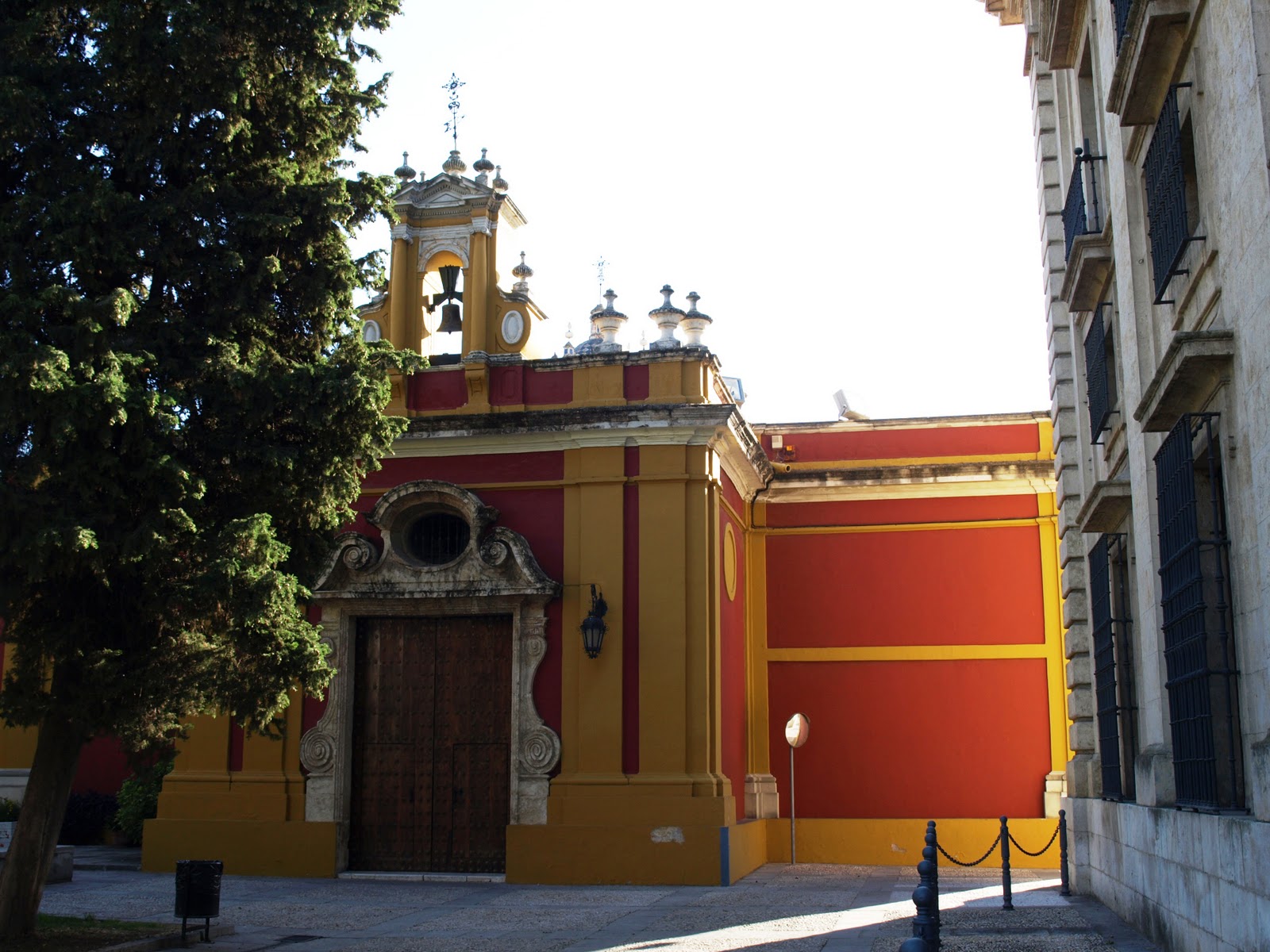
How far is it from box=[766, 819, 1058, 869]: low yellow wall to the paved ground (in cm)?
116

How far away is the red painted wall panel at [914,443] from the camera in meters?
20.5

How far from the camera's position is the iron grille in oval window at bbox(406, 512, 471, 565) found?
17.7 m

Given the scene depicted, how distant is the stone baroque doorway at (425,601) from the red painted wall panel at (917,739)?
468 cm

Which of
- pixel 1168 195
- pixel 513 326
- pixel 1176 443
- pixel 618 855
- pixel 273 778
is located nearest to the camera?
pixel 1176 443

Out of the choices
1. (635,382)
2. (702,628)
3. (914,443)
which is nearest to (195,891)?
(702,628)

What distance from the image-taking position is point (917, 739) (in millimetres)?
19500

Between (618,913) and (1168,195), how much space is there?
856 centimetres

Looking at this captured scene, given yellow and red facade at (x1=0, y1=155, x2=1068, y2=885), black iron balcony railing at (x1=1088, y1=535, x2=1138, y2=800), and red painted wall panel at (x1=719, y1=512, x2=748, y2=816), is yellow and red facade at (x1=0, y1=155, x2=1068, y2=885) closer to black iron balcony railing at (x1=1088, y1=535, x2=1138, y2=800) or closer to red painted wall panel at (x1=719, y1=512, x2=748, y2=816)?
red painted wall panel at (x1=719, y1=512, x2=748, y2=816)

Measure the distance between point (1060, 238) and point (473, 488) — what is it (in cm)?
790

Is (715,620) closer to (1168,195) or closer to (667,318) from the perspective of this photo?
(667,318)

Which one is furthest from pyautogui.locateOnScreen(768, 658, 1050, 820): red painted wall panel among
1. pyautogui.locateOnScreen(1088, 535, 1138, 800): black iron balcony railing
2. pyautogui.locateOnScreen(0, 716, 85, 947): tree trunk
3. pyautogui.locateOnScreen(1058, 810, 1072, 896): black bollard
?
pyautogui.locateOnScreen(0, 716, 85, 947): tree trunk

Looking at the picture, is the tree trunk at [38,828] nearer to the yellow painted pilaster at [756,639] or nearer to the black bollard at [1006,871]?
the black bollard at [1006,871]

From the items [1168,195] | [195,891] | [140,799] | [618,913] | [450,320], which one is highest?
[450,320]

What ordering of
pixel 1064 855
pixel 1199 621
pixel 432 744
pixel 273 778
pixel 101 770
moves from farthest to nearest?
1. pixel 101 770
2. pixel 273 778
3. pixel 432 744
4. pixel 1064 855
5. pixel 1199 621
